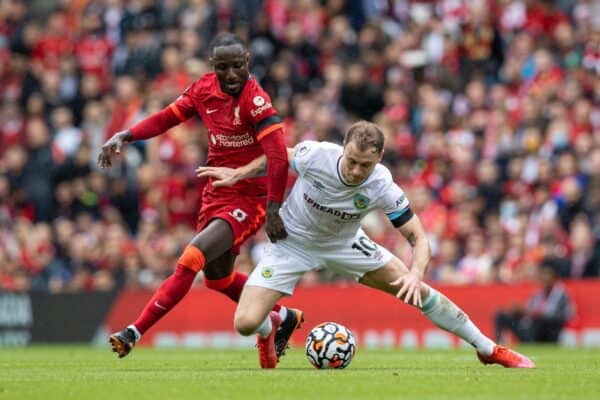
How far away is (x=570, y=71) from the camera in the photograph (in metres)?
21.4

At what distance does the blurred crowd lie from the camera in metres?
20.3

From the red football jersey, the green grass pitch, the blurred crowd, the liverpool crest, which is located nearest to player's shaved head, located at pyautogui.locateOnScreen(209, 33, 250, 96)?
the red football jersey

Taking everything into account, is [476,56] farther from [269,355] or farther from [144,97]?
[269,355]

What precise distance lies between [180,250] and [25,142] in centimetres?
487

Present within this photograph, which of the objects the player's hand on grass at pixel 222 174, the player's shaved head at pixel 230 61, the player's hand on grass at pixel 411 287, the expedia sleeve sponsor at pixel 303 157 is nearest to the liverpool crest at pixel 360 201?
the expedia sleeve sponsor at pixel 303 157

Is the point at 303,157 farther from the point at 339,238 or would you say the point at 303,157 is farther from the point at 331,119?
the point at 331,119

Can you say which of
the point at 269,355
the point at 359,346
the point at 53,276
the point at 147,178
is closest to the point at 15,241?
the point at 53,276

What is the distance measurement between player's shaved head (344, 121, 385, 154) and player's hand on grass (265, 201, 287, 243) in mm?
1152

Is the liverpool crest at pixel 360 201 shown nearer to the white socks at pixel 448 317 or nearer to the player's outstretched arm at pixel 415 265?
the player's outstretched arm at pixel 415 265

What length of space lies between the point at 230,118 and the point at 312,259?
1455 millimetres

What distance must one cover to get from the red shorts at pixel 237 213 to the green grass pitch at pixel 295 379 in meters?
1.19

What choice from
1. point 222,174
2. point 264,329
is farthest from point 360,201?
point 264,329

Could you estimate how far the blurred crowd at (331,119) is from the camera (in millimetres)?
20266

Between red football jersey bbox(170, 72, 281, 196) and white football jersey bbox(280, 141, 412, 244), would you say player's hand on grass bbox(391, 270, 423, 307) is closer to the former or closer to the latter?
white football jersey bbox(280, 141, 412, 244)
